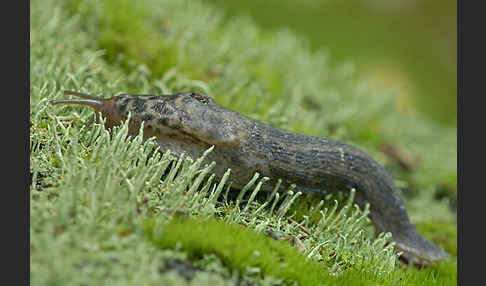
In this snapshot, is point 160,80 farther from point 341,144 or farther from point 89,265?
point 89,265

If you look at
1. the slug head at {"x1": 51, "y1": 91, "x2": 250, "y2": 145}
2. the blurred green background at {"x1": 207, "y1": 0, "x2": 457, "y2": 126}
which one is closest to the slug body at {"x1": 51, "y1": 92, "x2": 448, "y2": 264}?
the slug head at {"x1": 51, "y1": 91, "x2": 250, "y2": 145}

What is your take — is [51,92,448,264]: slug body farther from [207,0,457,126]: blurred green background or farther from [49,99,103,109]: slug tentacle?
[207,0,457,126]: blurred green background

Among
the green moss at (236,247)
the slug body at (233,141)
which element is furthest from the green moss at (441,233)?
the green moss at (236,247)

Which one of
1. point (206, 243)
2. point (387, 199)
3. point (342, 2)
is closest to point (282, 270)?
point (206, 243)

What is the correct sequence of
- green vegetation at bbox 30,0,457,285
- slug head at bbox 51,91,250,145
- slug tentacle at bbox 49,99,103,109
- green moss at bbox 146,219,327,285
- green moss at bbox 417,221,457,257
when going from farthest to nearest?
green moss at bbox 417,221,457,257 → slug tentacle at bbox 49,99,103,109 → slug head at bbox 51,91,250,145 → green moss at bbox 146,219,327,285 → green vegetation at bbox 30,0,457,285

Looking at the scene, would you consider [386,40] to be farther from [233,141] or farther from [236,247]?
[236,247]
